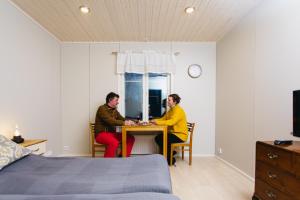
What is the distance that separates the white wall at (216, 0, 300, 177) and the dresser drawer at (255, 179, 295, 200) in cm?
62

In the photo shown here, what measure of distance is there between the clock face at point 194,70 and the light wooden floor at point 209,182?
5.90 ft

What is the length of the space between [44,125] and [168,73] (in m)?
2.58

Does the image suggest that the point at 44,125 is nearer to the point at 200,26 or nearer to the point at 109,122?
the point at 109,122

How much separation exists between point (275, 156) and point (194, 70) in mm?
2830

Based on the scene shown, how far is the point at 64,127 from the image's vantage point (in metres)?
4.34

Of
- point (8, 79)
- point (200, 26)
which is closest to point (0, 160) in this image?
point (8, 79)

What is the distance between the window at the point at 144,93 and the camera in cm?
441

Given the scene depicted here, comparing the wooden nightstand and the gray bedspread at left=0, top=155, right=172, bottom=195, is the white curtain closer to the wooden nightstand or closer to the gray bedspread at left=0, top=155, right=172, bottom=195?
the wooden nightstand

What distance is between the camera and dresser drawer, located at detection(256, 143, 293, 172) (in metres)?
1.63

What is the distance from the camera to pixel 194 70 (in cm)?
438

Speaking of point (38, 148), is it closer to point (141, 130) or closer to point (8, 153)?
point (8, 153)

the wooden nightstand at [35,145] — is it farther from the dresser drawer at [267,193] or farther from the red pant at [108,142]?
the dresser drawer at [267,193]

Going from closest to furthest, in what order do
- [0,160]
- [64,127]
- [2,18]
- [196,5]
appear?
1. [0,160]
2. [2,18]
3. [196,5]
4. [64,127]

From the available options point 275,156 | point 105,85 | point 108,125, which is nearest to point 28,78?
point 108,125
